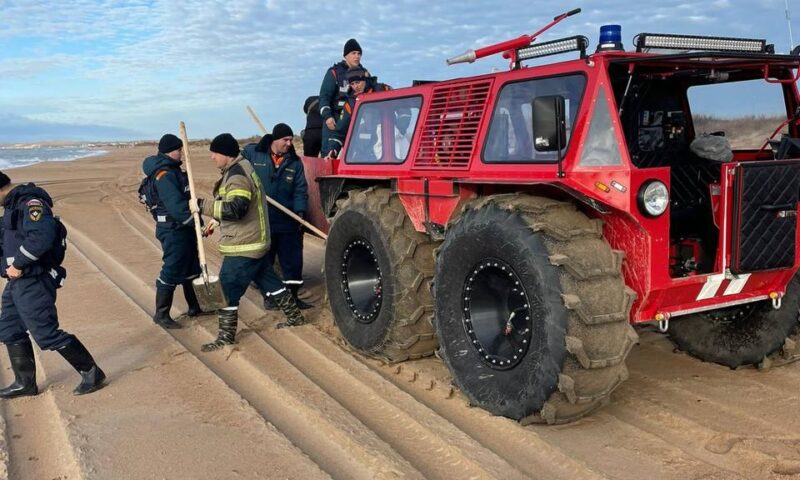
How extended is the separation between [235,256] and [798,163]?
4.36 metres

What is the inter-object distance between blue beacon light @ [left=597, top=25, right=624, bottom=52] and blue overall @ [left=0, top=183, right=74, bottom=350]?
390cm

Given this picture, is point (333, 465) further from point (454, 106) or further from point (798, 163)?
point (798, 163)

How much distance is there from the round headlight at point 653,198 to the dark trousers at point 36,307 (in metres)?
4.10

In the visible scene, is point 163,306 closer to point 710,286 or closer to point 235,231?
point 235,231

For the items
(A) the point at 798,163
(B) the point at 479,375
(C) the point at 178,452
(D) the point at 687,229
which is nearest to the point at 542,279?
(B) the point at 479,375

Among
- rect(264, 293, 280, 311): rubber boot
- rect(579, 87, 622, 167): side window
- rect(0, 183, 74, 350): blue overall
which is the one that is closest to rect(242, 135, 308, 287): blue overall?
rect(264, 293, 280, 311): rubber boot

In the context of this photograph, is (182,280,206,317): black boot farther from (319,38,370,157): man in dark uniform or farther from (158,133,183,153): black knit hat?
(319,38,370,157): man in dark uniform

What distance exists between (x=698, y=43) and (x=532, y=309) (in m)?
1.91

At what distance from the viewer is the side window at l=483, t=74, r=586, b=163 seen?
12.8 feet

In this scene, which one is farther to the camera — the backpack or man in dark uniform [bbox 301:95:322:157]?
man in dark uniform [bbox 301:95:322:157]

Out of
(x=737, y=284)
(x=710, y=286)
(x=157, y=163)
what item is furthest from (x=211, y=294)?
(x=737, y=284)

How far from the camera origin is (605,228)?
3869 mm

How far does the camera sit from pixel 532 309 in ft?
12.1

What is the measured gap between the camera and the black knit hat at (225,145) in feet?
19.5
